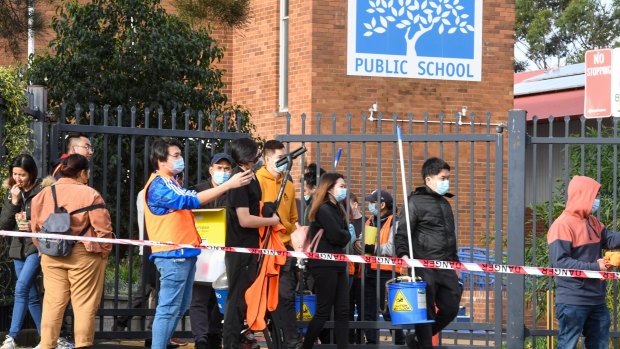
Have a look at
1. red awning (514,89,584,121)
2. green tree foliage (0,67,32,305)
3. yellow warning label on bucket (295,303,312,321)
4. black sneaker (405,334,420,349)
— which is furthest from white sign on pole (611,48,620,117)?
red awning (514,89,584,121)

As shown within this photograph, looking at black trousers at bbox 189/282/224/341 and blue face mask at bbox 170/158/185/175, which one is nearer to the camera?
blue face mask at bbox 170/158/185/175

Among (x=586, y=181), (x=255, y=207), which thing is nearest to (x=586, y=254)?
(x=586, y=181)

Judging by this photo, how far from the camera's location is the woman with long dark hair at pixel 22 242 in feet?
34.2

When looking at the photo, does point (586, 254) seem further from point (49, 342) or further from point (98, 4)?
point (98, 4)

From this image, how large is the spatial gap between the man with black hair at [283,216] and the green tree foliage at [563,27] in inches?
1365

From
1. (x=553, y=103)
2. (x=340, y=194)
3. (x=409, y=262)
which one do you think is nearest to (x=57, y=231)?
(x=340, y=194)

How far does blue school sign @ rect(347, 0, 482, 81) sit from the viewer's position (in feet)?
64.8

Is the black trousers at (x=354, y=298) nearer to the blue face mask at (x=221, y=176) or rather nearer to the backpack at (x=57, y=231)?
the blue face mask at (x=221, y=176)

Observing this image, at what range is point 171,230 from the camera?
955 cm

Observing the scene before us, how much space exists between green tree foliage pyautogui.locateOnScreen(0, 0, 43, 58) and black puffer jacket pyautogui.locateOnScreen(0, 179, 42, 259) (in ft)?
5.02

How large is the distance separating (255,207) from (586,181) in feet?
8.34

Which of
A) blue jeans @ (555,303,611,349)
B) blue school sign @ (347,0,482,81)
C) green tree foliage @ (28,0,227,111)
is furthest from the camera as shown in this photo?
blue school sign @ (347,0,482,81)

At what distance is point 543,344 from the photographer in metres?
13.2

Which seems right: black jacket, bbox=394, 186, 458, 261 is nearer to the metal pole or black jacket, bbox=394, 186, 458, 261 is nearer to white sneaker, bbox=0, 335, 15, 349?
the metal pole
